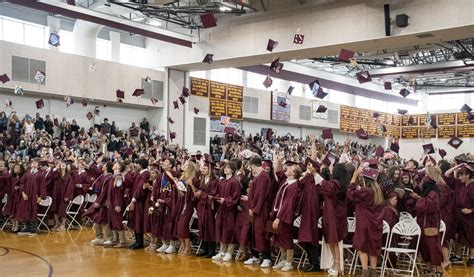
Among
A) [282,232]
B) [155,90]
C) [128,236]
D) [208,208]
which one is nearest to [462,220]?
[282,232]

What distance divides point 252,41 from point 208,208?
11.6 meters

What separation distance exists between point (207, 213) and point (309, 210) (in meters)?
2.15

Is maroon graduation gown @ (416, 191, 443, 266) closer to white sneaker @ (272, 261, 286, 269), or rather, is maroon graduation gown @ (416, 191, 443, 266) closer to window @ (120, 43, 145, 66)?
white sneaker @ (272, 261, 286, 269)

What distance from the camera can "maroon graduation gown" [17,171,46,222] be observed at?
12.6 m

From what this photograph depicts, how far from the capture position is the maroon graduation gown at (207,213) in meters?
9.80

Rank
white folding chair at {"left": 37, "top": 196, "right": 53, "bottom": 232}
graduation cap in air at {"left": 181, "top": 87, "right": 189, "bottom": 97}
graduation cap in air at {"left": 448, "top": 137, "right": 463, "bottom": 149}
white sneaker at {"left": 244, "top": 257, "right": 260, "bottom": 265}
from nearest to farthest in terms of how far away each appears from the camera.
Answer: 1. white sneaker at {"left": 244, "top": 257, "right": 260, "bottom": 265}
2. white folding chair at {"left": 37, "top": 196, "right": 53, "bottom": 232}
3. graduation cap in air at {"left": 448, "top": 137, "right": 463, "bottom": 149}
4. graduation cap in air at {"left": 181, "top": 87, "right": 189, "bottom": 97}

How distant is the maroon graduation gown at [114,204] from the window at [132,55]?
1435 centimetres

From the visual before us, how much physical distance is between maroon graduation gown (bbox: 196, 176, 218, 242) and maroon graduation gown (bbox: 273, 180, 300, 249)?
4.84ft

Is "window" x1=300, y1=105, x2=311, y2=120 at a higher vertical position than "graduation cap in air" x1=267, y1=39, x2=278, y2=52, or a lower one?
lower

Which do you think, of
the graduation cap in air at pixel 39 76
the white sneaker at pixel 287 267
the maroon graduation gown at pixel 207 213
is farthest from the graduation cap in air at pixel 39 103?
the white sneaker at pixel 287 267

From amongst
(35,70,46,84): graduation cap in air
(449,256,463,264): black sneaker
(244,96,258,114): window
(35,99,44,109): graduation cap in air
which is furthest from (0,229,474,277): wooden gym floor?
(244,96,258,114): window

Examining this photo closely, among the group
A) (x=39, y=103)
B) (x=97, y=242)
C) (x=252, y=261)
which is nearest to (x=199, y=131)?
(x=39, y=103)

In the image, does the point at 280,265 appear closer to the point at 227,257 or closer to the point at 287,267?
the point at 287,267

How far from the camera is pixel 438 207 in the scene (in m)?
8.07
